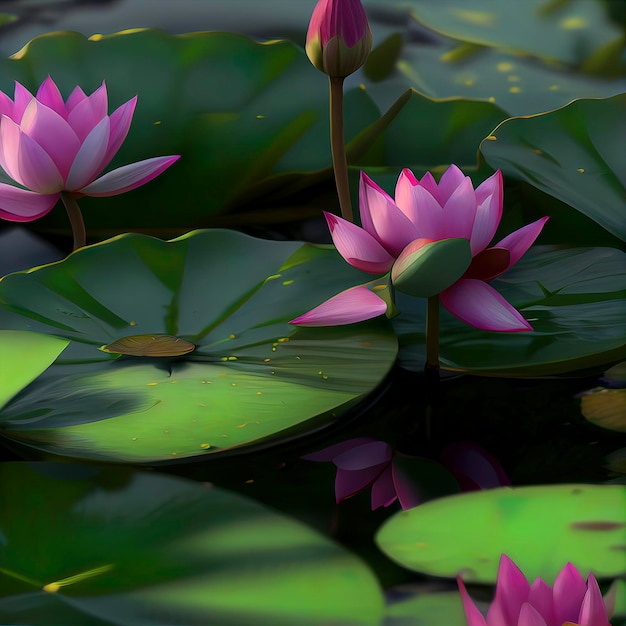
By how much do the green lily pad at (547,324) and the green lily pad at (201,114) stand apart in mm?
249

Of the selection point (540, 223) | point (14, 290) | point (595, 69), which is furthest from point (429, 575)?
point (595, 69)

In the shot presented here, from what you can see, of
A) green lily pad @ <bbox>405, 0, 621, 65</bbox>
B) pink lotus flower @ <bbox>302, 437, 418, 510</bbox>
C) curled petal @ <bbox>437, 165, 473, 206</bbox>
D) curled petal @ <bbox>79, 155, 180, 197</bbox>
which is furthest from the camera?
→ green lily pad @ <bbox>405, 0, 621, 65</bbox>

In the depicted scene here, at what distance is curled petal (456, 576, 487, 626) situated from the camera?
39cm

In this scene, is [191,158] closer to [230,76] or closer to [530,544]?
[230,76]

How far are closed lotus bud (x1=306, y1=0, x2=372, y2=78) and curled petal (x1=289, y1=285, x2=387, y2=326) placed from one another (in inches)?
8.7

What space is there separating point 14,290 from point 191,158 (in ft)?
0.96

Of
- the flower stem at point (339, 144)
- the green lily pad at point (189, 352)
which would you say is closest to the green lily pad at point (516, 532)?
the green lily pad at point (189, 352)

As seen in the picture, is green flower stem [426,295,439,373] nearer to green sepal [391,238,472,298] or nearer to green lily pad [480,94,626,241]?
green sepal [391,238,472,298]

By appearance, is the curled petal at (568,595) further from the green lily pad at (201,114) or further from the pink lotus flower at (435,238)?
the green lily pad at (201,114)

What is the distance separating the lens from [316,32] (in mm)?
706

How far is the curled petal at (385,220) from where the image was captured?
1.93ft

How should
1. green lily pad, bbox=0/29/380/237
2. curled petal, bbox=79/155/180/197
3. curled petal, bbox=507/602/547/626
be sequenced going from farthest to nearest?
green lily pad, bbox=0/29/380/237, curled petal, bbox=79/155/180/197, curled petal, bbox=507/602/547/626

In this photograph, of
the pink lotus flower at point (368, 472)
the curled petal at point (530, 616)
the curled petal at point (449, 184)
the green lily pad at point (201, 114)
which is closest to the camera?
the curled petal at point (530, 616)

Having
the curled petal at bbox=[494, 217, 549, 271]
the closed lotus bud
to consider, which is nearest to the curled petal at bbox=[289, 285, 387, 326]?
the curled petal at bbox=[494, 217, 549, 271]
